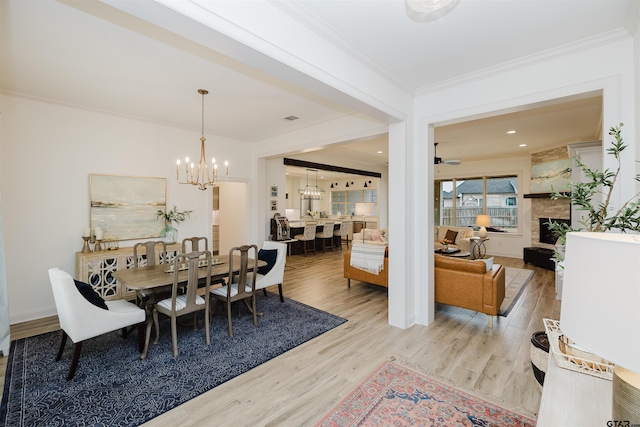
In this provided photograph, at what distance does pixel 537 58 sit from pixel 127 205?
18.9 ft

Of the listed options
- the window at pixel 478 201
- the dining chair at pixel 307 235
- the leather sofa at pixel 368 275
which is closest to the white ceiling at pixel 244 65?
the leather sofa at pixel 368 275

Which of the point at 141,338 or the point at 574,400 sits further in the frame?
the point at 141,338

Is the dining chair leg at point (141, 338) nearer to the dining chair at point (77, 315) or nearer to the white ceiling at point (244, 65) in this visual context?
the dining chair at point (77, 315)

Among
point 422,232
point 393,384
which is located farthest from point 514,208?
point 393,384

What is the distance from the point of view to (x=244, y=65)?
2938 millimetres

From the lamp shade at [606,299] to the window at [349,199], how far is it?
11.6 meters

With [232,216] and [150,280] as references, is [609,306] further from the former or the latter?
[232,216]

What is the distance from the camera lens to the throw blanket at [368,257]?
466 cm

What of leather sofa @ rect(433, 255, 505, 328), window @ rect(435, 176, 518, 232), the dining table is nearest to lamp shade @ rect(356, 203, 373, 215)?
window @ rect(435, 176, 518, 232)

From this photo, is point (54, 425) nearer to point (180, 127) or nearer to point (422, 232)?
point (422, 232)

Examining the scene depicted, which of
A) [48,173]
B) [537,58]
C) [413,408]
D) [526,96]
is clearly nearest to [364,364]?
[413,408]

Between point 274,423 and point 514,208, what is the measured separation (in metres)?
9.00

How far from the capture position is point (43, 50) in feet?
8.75

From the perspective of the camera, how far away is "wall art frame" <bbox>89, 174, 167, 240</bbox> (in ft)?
14.4
